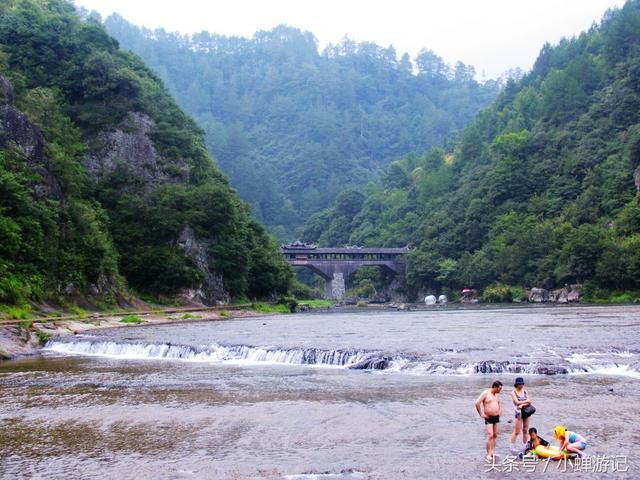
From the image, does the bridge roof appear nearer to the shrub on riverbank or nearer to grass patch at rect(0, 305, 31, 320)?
the shrub on riverbank

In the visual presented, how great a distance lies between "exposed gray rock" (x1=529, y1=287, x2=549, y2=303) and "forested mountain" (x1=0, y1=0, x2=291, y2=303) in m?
38.3

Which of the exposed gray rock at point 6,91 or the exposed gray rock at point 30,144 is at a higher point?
the exposed gray rock at point 6,91

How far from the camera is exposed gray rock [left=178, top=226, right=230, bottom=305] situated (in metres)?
81.4

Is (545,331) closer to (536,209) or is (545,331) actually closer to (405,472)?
(405,472)

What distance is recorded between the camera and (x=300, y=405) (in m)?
21.7

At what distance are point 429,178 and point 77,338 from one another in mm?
135510

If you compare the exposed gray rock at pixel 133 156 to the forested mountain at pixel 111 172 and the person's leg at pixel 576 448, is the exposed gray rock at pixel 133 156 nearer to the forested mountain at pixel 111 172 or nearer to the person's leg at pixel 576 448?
the forested mountain at pixel 111 172

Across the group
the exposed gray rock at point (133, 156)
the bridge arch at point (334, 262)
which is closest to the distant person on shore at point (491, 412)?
the exposed gray rock at point (133, 156)

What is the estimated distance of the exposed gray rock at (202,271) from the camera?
8143 cm

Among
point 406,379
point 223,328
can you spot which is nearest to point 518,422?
point 406,379

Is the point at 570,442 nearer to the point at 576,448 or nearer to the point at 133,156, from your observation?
the point at 576,448

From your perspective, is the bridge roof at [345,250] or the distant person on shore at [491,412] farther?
the bridge roof at [345,250]

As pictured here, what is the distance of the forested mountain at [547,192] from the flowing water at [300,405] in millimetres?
60621

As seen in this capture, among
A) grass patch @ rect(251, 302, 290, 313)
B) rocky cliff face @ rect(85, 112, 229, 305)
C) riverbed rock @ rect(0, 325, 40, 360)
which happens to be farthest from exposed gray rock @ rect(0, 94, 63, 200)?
grass patch @ rect(251, 302, 290, 313)
